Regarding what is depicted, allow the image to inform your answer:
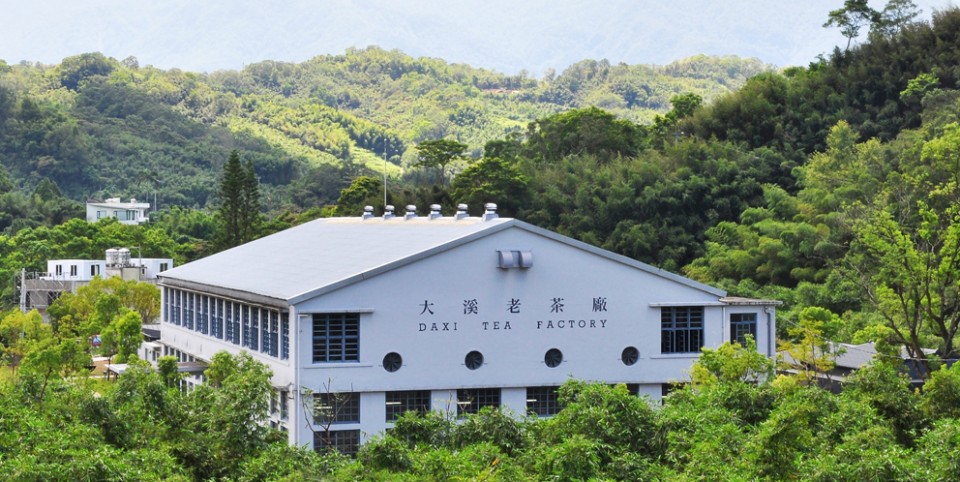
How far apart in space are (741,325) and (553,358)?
3.93 meters

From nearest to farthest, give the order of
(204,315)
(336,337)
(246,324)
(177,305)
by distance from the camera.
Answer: (336,337) < (246,324) < (204,315) < (177,305)

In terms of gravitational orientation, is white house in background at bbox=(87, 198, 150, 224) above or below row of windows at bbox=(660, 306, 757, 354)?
above

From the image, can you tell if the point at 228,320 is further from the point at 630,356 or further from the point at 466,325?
the point at 630,356

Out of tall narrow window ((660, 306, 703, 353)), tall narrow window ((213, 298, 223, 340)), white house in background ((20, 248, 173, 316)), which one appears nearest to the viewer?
tall narrow window ((660, 306, 703, 353))

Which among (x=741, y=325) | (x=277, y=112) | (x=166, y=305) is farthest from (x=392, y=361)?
(x=277, y=112)

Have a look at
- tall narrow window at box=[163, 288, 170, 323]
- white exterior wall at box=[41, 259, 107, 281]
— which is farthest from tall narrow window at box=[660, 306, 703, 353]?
white exterior wall at box=[41, 259, 107, 281]

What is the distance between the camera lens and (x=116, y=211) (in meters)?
84.0

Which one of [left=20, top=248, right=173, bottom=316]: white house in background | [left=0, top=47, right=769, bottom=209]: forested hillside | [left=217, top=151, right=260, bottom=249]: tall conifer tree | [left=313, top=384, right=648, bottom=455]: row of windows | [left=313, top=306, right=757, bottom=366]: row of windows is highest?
[left=0, top=47, right=769, bottom=209]: forested hillside

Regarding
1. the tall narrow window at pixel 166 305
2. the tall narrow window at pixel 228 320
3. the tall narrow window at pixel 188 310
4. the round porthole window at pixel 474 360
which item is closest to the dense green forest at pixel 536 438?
the round porthole window at pixel 474 360

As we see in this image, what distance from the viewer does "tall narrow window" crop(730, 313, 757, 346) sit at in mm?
28953

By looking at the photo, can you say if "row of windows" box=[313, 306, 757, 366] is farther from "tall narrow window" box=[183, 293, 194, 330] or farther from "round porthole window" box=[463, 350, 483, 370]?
"tall narrow window" box=[183, 293, 194, 330]

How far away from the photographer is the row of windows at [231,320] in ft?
89.1

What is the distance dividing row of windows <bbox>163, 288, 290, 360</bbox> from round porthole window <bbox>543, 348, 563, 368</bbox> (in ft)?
16.0

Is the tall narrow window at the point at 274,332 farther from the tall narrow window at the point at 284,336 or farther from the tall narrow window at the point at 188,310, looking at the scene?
the tall narrow window at the point at 188,310
